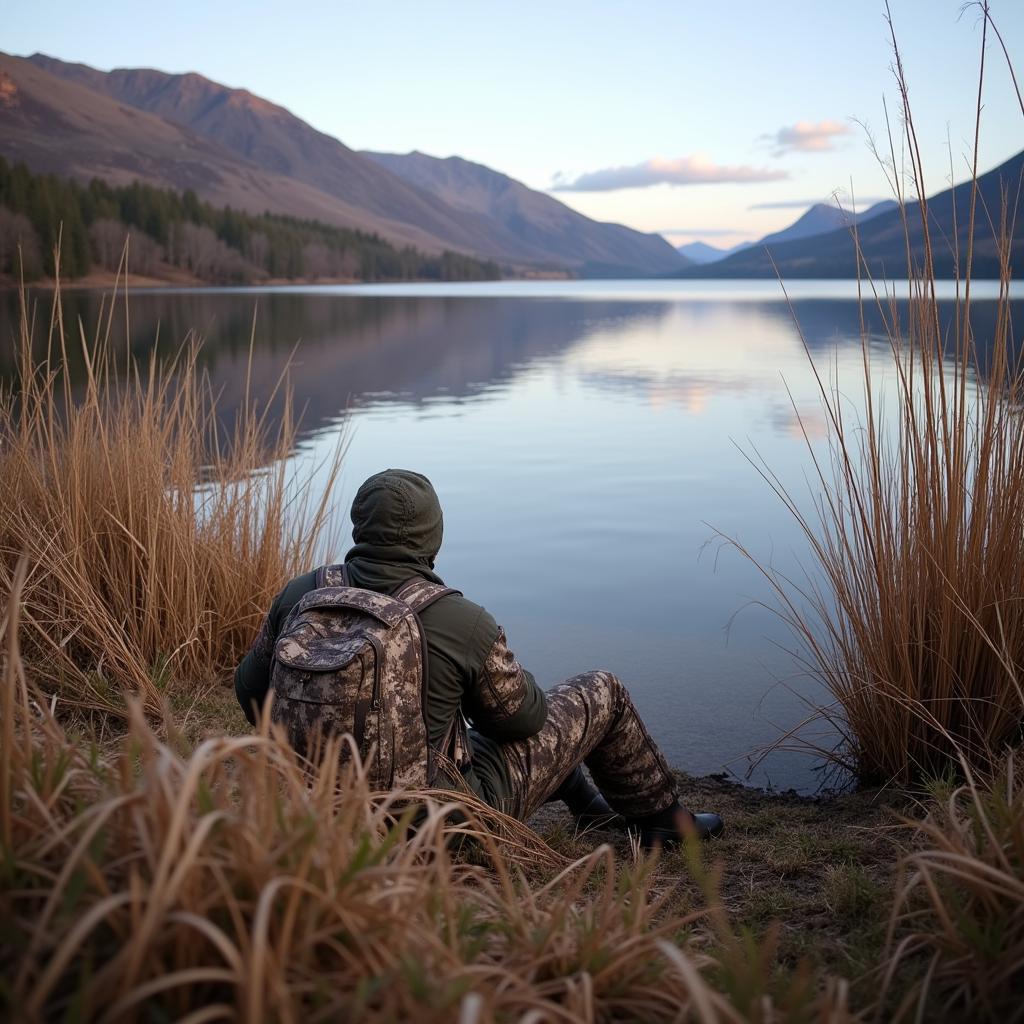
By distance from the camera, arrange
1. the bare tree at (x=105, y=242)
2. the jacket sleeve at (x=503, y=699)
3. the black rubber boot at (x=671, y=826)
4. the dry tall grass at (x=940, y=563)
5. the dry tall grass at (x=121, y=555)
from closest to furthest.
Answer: the jacket sleeve at (x=503, y=699), the dry tall grass at (x=940, y=563), the black rubber boot at (x=671, y=826), the dry tall grass at (x=121, y=555), the bare tree at (x=105, y=242)

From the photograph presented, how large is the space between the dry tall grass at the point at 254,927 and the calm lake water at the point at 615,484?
2.57m

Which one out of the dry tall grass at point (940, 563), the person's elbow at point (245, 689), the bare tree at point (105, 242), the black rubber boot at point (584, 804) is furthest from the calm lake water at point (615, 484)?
the bare tree at point (105, 242)

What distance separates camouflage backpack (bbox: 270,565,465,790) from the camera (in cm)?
228

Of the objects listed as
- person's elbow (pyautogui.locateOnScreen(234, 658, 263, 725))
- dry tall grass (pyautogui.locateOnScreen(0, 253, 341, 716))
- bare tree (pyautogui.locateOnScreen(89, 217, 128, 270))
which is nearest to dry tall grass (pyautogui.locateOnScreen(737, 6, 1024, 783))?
person's elbow (pyautogui.locateOnScreen(234, 658, 263, 725))

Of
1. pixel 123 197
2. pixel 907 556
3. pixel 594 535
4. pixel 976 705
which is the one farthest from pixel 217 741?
pixel 123 197

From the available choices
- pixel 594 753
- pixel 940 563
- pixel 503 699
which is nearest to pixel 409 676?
pixel 503 699

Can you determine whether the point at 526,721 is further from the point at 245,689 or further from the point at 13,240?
the point at 13,240

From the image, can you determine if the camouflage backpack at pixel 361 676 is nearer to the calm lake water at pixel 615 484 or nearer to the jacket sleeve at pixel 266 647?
the jacket sleeve at pixel 266 647

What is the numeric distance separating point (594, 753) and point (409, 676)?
3.46 feet

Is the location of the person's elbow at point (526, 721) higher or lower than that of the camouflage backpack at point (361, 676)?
lower

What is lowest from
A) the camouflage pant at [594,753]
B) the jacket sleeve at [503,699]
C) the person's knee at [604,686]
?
the camouflage pant at [594,753]

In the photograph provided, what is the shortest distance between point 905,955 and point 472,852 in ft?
3.78

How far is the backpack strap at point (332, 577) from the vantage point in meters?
2.56

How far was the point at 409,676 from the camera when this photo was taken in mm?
2354
